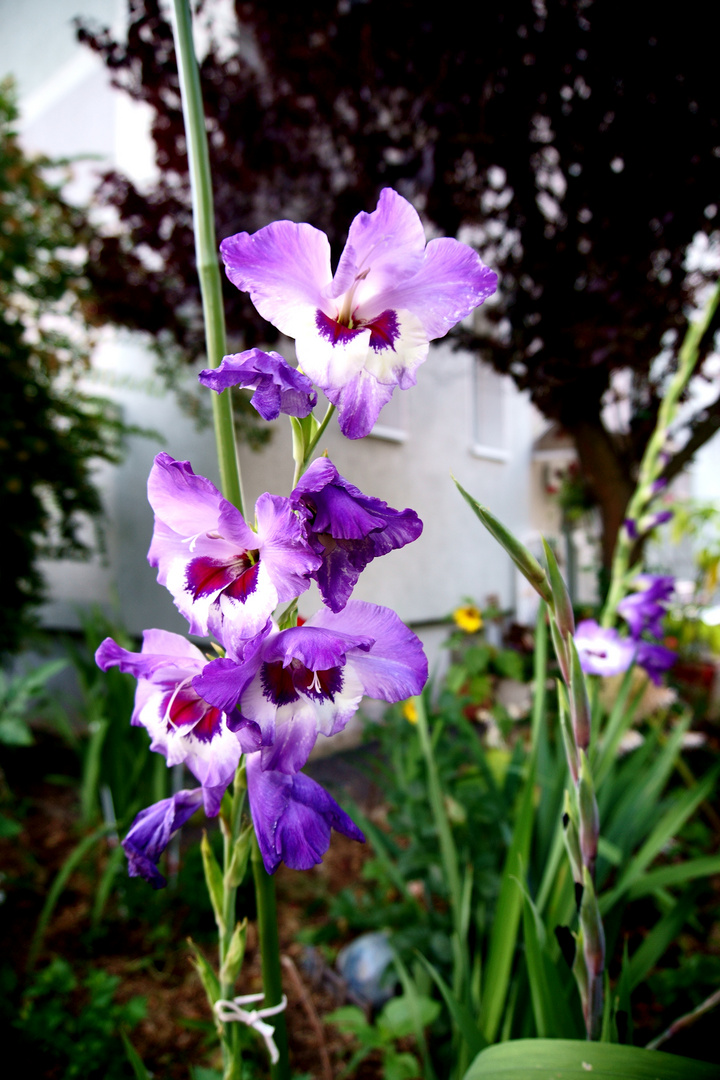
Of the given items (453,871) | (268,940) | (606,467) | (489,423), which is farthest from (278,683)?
(489,423)

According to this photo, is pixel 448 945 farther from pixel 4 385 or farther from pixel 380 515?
pixel 4 385

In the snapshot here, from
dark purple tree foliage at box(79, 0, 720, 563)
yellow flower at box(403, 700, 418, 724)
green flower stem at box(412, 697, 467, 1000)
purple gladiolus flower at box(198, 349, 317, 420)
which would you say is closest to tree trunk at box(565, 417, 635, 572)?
dark purple tree foliage at box(79, 0, 720, 563)

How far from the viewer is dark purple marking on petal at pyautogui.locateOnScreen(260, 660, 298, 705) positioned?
42 centimetres

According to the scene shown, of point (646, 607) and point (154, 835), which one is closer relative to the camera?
point (154, 835)

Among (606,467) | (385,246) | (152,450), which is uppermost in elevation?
(152,450)

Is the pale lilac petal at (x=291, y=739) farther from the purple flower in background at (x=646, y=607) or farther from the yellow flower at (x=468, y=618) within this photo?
the yellow flower at (x=468, y=618)

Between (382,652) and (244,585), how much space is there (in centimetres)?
12

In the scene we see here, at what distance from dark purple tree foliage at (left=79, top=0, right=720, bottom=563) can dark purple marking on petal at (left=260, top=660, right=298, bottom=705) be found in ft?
7.15

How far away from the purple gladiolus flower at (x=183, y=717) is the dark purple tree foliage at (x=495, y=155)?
2.12 m

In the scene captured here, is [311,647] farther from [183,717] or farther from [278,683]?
[183,717]

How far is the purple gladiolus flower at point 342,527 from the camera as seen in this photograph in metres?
0.37

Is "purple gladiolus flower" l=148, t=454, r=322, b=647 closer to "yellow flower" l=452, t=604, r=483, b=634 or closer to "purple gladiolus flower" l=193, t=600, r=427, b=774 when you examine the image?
"purple gladiolus flower" l=193, t=600, r=427, b=774

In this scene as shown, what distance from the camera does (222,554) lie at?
1.41 feet

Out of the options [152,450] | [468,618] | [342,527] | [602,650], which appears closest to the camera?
[342,527]
